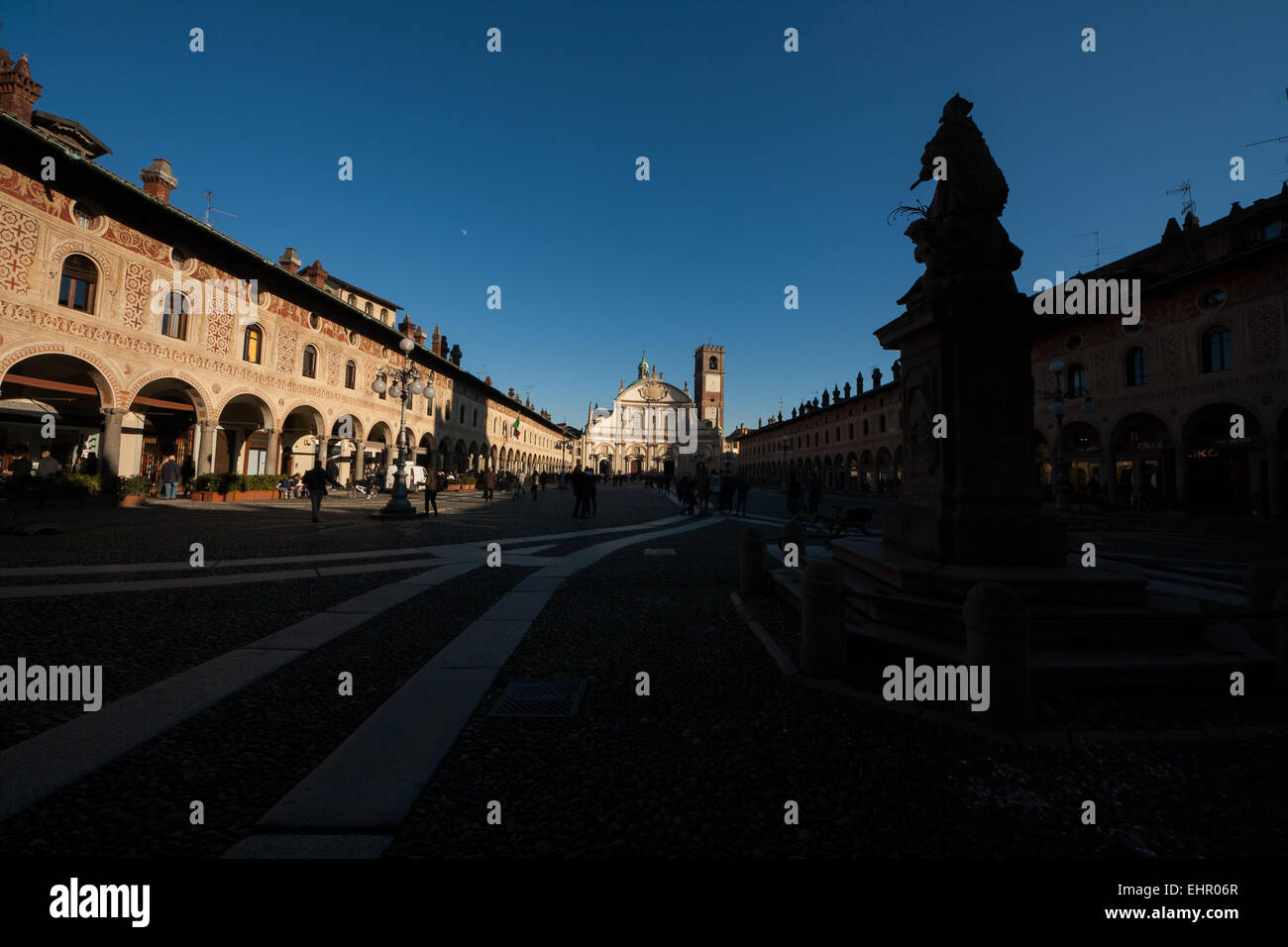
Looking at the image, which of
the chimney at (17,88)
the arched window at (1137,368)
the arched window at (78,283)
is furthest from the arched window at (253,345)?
the arched window at (1137,368)

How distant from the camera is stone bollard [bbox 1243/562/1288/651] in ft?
12.1

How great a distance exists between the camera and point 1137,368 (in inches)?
890

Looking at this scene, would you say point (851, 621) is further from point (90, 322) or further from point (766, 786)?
point (90, 322)

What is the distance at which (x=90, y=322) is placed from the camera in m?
14.8

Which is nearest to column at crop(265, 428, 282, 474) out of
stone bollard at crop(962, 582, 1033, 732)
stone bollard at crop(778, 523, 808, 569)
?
stone bollard at crop(778, 523, 808, 569)

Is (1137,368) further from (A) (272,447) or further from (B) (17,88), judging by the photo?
(B) (17,88)

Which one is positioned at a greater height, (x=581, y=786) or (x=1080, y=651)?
(x=1080, y=651)

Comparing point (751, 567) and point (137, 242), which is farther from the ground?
point (137, 242)

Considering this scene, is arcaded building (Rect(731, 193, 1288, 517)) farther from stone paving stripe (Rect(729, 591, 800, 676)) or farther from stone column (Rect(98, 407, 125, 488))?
stone column (Rect(98, 407, 125, 488))
